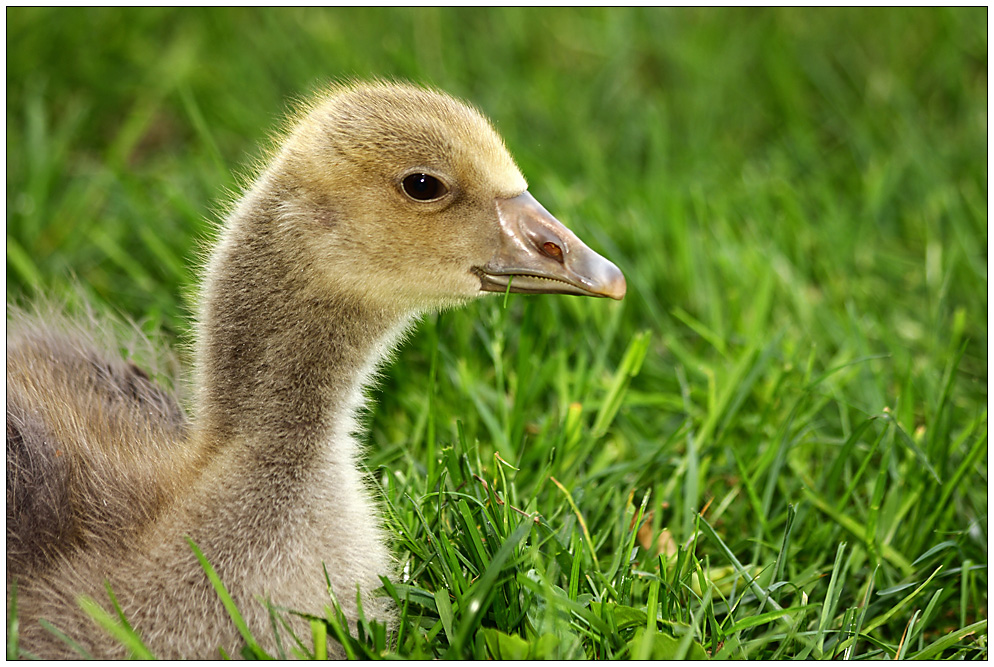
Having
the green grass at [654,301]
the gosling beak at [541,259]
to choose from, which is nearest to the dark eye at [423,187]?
the gosling beak at [541,259]

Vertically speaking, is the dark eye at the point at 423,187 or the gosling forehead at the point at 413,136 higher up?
the gosling forehead at the point at 413,136

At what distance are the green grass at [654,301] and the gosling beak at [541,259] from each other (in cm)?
40

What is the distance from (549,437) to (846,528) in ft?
2.44

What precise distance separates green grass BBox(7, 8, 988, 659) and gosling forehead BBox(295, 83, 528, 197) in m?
0.42

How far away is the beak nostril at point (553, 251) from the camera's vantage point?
204 centimetres

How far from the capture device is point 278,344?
77.1 inches

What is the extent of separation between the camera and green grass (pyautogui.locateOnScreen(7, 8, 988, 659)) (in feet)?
6.96

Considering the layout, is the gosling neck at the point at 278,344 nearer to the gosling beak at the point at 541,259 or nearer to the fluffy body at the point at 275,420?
the fluffy body at the point at 275,420

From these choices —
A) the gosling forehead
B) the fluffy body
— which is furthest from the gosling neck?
the gosling forehead

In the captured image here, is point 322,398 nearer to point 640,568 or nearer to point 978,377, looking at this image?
point 640,568

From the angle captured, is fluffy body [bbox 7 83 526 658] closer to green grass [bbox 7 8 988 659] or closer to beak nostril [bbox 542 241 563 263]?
beak nostril [bbox 542 241 563 263]

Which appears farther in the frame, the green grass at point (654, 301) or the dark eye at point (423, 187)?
the green grass at point (654, 301)

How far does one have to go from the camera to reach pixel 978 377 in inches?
118

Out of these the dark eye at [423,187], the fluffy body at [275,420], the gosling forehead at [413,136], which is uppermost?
the gosling forehead at [413,136]
